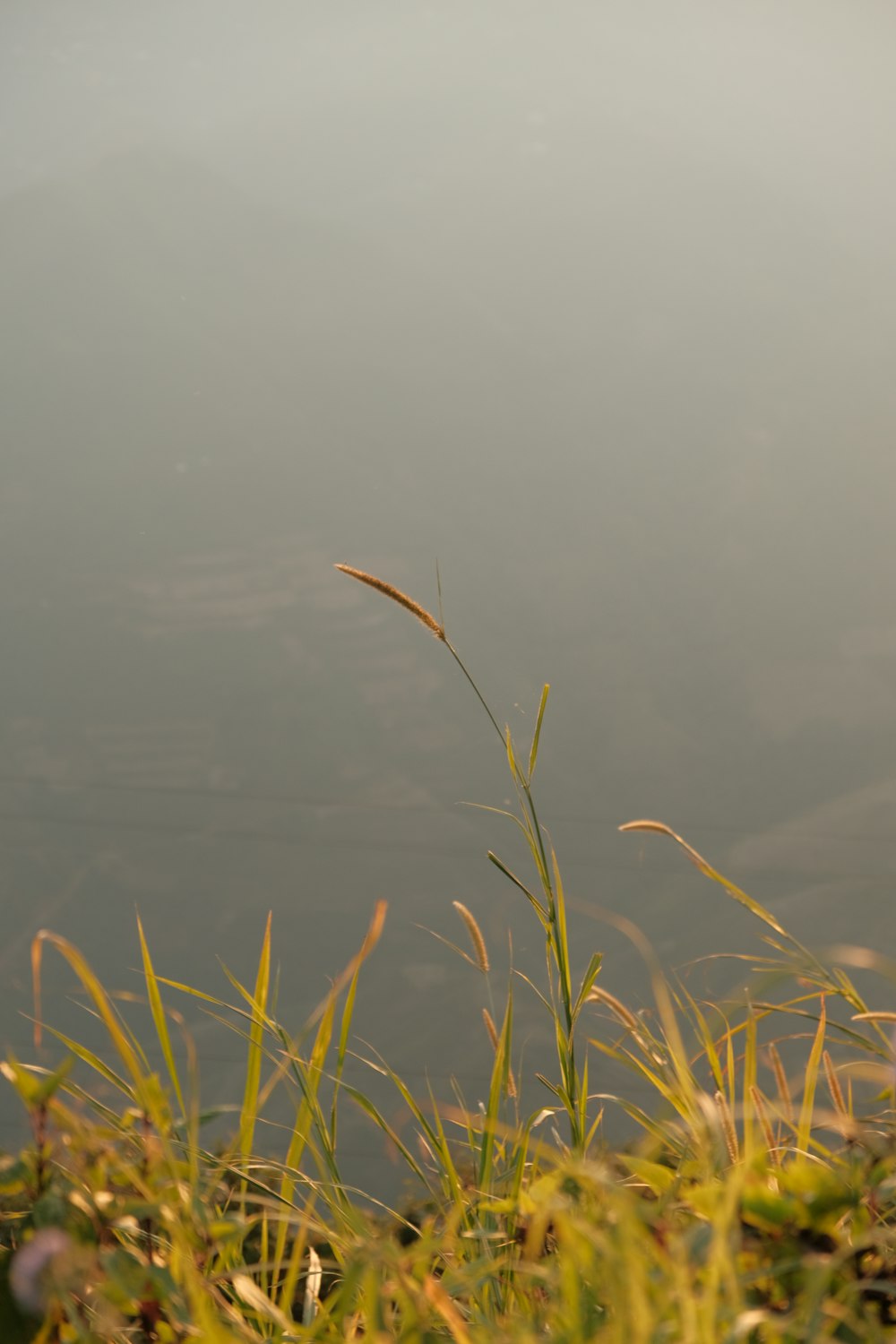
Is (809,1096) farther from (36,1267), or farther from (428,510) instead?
(428,510)

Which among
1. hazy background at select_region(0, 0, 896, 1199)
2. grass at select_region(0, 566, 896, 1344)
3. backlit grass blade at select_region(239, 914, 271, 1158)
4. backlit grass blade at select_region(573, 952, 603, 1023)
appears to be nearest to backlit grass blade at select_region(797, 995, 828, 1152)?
grass at select_region(0, 566, 896, 1344)

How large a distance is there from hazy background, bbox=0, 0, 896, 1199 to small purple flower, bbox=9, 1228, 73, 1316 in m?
7.87

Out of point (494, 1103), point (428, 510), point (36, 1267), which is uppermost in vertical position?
point (36, 1267)

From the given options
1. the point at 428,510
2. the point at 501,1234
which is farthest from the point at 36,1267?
the point at 428,510

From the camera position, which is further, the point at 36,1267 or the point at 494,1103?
the point at 494,1103

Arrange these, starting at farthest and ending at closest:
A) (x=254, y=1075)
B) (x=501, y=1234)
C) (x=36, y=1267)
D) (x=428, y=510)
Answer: (x=428, y=510) < (x=254, y=1075) < (x=501, y=1234) < (x=36, y=1267)

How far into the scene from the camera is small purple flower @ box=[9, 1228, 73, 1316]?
32 cm

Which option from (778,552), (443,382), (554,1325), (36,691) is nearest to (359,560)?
(443,382)

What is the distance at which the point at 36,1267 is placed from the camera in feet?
1.06

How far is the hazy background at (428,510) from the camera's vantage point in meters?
8.23

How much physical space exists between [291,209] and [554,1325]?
29.3 ft

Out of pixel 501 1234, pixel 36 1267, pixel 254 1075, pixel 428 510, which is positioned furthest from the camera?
pixel 428 510

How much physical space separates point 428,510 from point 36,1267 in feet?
27.6

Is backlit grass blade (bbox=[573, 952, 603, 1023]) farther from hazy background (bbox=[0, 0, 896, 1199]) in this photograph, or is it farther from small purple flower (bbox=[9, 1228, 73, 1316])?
hazy background (bbox=[0, 0, 896, 1199])
